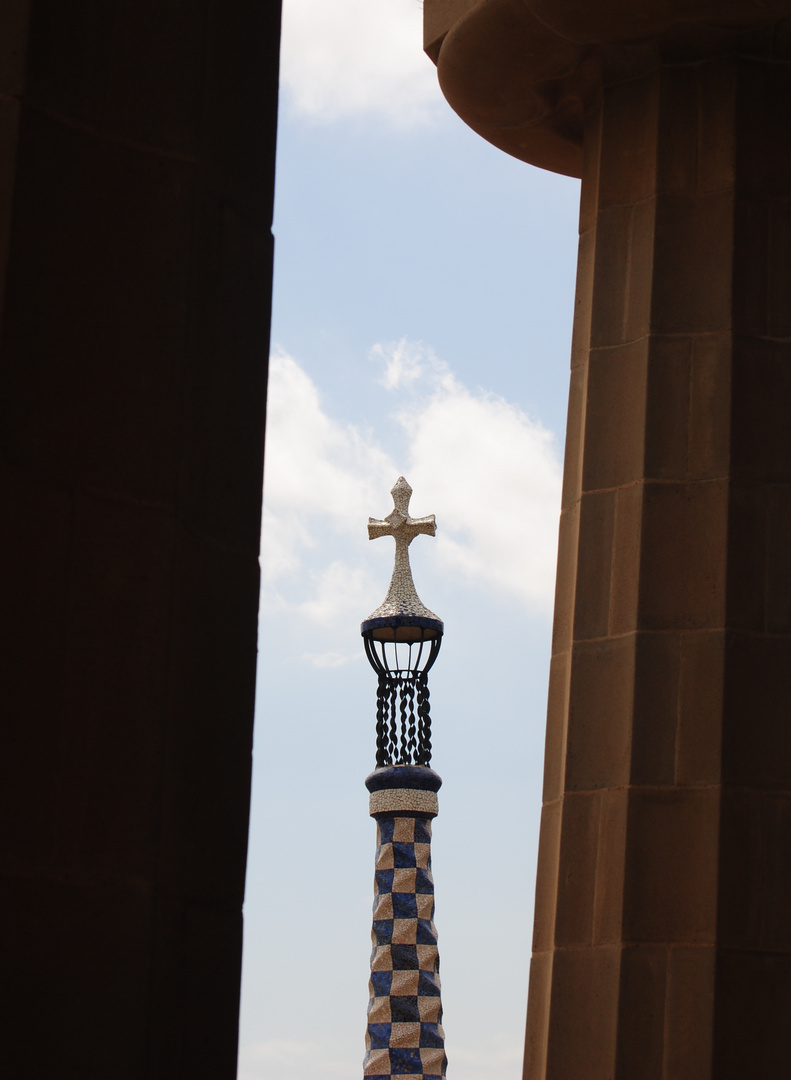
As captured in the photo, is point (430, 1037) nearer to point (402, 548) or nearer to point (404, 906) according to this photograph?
point (404, 906)

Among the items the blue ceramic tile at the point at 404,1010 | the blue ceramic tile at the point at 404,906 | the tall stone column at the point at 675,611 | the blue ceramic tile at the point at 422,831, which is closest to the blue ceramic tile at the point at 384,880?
the blue ceramic tile at the point at 404,906

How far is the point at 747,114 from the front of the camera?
7.38 meters

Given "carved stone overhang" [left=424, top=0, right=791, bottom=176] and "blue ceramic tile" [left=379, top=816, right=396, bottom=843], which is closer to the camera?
"carved stone overhang" [left=424, top=0, right=791, bottom=176]

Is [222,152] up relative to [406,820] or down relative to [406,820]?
up

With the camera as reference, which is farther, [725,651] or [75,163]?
[725,651]

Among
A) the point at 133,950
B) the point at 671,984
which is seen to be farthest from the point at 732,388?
the point at 133,950

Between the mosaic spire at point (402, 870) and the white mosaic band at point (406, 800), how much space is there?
0.04ft

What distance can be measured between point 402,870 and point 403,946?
100 centimetres

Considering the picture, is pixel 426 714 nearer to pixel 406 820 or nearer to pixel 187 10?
pixel 406 820

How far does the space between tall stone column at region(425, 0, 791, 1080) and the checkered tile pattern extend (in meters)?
14.6

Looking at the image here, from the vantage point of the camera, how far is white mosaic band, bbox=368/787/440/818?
21.2 meters

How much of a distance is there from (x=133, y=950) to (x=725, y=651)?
11.7ft

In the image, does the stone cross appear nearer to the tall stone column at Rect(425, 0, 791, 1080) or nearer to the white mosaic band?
the white mosaic band

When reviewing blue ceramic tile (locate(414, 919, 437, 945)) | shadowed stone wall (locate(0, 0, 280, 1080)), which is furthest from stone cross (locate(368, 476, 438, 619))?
shadowed stone wall (locate(0, 0, 280, 1080))
